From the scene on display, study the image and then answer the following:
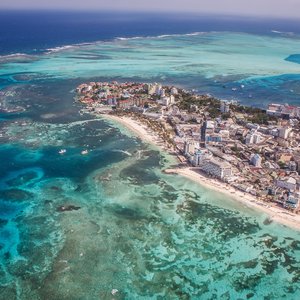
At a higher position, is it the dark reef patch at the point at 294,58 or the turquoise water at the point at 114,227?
the dark reef patch at the point at 294,58

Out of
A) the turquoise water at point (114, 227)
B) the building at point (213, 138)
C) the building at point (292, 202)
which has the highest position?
the building at point (213, 138)

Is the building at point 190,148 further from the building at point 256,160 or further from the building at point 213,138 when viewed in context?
the building at point 256,160

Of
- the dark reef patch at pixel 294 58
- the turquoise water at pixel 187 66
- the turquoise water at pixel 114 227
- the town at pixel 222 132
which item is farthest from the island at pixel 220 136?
the dark reef patch at pixel 294 58

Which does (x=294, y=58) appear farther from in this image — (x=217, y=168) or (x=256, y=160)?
(x=217, y=168)

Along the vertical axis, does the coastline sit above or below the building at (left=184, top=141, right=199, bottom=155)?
below

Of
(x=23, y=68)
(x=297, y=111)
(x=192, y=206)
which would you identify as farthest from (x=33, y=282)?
(x=23, y=68)

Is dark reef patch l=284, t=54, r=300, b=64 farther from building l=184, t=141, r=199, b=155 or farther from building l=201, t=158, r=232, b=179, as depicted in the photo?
building l=201, t=158, r=232, b=179

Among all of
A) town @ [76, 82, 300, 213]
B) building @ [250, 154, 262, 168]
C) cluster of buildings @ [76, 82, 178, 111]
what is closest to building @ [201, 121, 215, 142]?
town @ [76, 82, 300, 213]
